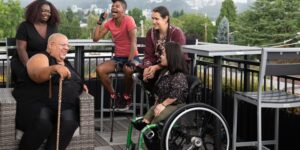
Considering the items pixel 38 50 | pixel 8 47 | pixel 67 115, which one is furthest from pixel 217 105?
pixel 8 47

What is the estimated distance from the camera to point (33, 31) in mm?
3891

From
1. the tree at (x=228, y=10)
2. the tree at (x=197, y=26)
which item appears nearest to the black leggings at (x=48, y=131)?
the tree at (x=228, y=10)

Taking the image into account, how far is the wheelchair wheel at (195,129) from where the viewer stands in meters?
2.94

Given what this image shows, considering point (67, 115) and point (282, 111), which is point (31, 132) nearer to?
point (67, 115)

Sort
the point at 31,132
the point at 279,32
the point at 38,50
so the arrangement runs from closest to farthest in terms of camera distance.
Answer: the point at 31,132 → the point at 38,50 → the point at 279,32

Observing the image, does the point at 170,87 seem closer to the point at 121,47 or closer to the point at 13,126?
the point at 13,126

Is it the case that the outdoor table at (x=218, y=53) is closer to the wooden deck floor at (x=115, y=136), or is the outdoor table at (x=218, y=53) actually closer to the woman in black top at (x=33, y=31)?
the wooden deck floor at (x=115, y=136)

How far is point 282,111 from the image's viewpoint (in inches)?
145

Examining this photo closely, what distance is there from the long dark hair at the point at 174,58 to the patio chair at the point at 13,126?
599mm

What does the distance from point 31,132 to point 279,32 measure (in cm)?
5101

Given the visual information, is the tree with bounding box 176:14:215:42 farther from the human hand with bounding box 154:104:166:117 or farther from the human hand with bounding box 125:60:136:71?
the human hand with bounding box 154:104:166:117

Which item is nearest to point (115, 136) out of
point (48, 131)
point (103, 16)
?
point (103, 16)

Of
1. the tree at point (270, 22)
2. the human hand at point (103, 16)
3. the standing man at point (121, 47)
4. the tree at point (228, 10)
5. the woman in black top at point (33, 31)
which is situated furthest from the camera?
the tree at point (228, 10)

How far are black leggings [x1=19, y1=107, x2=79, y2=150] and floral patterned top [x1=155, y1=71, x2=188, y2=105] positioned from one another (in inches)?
25.2
